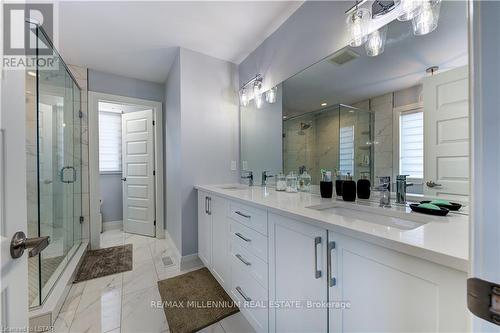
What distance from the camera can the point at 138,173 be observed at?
3465 millimetres

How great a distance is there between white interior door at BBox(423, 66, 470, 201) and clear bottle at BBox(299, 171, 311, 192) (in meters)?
0.84

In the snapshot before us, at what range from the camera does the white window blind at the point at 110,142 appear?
379 centimetres

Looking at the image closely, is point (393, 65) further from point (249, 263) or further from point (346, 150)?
point (249, 263)

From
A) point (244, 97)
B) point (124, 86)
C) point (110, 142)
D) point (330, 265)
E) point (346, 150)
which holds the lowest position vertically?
point (330, 265)

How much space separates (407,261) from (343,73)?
135 cm

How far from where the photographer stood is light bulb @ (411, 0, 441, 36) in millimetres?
1018

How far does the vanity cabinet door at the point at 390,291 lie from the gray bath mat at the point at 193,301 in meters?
1.06

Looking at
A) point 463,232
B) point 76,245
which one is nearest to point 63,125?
point 76,245

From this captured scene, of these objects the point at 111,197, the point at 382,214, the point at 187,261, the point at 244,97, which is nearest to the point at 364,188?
the point at 382,214

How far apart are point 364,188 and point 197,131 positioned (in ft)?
6.13

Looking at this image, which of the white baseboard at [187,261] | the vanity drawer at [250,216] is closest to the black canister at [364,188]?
the vanity drawer at [250,216]

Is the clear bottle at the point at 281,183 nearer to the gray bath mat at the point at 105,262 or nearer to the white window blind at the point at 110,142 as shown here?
the gray bath mat at the point at 105,262

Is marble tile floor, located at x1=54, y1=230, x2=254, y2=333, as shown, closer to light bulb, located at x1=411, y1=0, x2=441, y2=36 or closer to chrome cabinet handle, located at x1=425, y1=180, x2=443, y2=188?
chrome cabinet handle, located at x1=425, y1=180, x2=443, y2=188

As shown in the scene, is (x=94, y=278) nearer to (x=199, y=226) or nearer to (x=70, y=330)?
(x=70, y=330)
